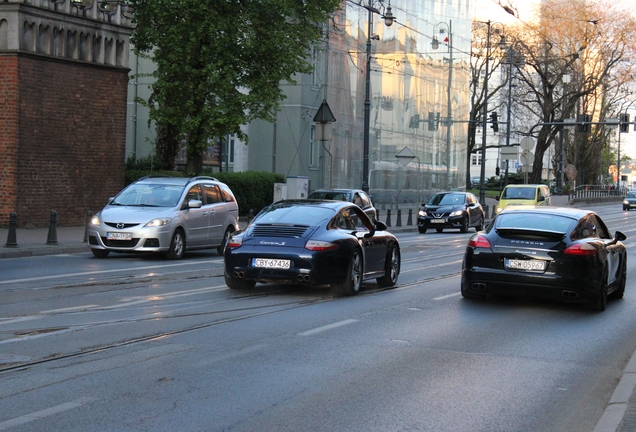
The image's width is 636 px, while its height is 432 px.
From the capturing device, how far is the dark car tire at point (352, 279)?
13.8 metres

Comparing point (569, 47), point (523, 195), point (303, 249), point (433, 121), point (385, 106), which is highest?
point (569, 47)

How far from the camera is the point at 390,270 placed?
1566 centimetres

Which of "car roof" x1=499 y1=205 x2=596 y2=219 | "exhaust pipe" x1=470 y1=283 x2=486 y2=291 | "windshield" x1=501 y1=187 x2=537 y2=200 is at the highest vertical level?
"windshield" x1=501 y1=187 x2=537 y2=200

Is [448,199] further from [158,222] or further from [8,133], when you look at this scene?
[158,222]

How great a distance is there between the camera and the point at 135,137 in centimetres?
4916

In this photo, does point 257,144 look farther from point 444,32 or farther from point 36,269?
point 36,269

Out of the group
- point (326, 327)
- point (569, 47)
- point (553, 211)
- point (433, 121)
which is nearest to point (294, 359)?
point (326, 327)

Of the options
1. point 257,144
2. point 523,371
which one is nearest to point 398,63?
point 257,144

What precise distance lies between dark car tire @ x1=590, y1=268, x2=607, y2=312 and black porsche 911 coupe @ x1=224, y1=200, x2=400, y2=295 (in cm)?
337

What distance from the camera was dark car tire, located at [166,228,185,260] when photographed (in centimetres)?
1967

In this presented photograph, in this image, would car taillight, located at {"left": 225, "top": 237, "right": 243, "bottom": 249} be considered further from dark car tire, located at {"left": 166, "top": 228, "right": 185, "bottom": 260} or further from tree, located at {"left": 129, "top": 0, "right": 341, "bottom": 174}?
tree, located at {"left": 129, "top": 0, "right": 341, "bottom": 174}

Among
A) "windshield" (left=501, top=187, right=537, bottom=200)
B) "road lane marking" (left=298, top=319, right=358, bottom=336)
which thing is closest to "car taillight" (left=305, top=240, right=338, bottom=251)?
"road lane marking" (left=298, top=319, right=358, bottom=336)

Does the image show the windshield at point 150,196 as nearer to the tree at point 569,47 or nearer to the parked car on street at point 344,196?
the parked car on street at point 344,196

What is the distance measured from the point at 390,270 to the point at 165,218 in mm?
5787
